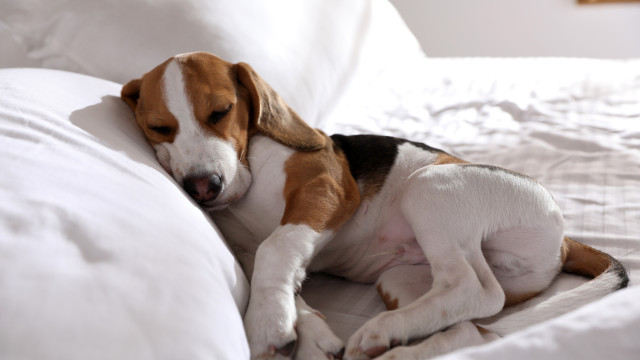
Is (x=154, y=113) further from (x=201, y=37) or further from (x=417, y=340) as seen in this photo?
(x=417, y=340)

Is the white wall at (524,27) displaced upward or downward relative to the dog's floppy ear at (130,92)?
downward

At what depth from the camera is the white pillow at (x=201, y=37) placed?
5.90 ft

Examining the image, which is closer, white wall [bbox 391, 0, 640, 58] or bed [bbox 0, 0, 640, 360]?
bed [bbox 0, 0, 640, 360]

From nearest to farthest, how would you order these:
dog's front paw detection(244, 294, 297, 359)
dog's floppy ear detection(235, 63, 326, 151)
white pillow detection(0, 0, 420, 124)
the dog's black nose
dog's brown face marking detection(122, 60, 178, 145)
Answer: dog's front paw detection(244, 294, 297, 359) < the dog's black nose < dog's brown face marking detection(122, 60, 178, 145) < dog's floppy ear detection(235, 63, 326, 151) < white pillow detection(0, 0, 420, 124)

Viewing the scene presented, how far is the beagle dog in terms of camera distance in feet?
3.81

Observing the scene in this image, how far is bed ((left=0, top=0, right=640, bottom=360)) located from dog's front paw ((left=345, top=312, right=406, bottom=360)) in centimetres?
13

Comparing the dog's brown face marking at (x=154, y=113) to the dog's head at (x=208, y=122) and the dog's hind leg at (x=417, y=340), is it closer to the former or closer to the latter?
the dog's head at (x=208, y=122)

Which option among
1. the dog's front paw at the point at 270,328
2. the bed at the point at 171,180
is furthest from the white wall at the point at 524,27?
the dog's front paw at the point at 270,328

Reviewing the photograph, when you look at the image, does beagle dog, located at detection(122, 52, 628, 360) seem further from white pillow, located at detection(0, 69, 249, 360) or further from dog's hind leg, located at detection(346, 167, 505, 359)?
white pillow, located at detection(0, 69, 249, 360)

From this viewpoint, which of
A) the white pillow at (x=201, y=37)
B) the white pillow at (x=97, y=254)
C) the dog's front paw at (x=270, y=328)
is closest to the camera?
the white pillow at (x=97, y=254)

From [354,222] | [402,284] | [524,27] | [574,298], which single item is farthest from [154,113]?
[524,27]

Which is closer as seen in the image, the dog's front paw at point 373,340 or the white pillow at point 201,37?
the dog's front paw at point 373,340

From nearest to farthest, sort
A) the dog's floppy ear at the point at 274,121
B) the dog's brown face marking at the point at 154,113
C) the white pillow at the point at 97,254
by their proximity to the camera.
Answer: the white pillow at the point at 97,254
the dog's brown face marking at the point at 154,113
the dog's floppy ear at the point at 274,121

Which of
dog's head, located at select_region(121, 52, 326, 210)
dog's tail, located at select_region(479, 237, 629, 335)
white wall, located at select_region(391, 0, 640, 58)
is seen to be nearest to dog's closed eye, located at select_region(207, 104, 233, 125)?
dog's head, located at select_region(121, 52, 326, 210)
